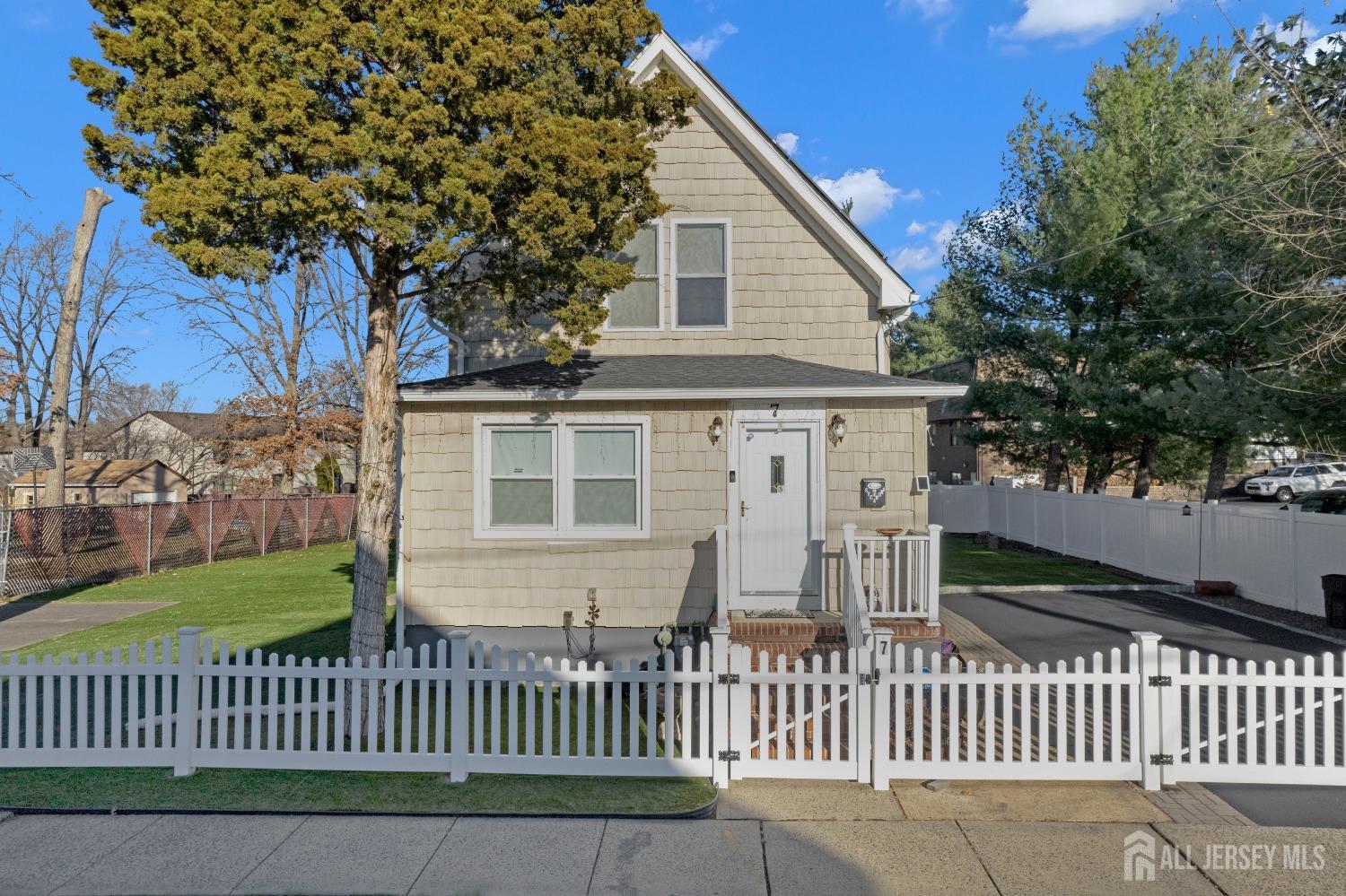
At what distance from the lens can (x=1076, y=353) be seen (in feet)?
64.9

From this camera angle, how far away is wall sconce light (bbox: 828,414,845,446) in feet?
29.8

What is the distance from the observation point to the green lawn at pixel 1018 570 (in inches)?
573

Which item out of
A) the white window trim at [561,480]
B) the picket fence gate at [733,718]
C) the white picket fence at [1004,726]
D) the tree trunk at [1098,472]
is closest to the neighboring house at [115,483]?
the white window trim at [561,480]

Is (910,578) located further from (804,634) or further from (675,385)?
(675,385)

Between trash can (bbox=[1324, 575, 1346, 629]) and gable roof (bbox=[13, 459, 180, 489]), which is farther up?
gable roof (bbox=[13, 459, 180, 489])

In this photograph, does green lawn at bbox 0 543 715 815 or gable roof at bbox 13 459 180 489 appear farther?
gable roof at bbox 13 459 180 489

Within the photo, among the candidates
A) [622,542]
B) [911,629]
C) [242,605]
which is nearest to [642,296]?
[622,542]

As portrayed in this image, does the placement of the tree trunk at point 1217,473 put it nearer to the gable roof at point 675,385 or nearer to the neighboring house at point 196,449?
the gable roof at point 675,385

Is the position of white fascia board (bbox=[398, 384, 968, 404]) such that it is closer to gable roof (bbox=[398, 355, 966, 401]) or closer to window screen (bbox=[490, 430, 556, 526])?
gable roof (bbox=[398, 355, 966, 401])

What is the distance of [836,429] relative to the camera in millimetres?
9086

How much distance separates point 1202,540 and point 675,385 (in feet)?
33.4

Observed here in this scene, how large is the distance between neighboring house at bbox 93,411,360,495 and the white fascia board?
25.7 meters

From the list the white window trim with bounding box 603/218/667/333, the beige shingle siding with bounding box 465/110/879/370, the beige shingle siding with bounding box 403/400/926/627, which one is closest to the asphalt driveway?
the beige shingle siding with bounding box 403/400/926/627

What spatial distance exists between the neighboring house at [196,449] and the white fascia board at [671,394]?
84.4ft
